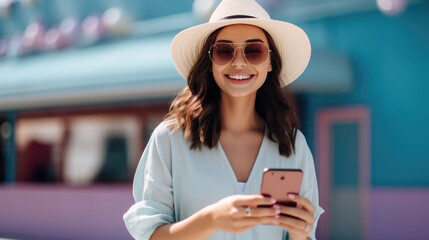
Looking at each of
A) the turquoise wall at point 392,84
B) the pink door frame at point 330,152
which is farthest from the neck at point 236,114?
the pink door frame at point 330,152

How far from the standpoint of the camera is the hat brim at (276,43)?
230 centimetres

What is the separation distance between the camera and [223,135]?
229cm

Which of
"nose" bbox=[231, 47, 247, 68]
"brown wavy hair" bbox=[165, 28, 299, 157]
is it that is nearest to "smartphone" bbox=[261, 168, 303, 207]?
"brown wavy hair" bbox=[165, 28, 299, 157]

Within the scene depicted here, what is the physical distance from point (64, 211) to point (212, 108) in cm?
887

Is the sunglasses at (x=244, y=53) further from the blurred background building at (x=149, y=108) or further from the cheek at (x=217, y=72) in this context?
the blurred background building at (x=149, y=108)

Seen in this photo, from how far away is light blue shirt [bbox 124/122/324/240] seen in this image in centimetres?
208

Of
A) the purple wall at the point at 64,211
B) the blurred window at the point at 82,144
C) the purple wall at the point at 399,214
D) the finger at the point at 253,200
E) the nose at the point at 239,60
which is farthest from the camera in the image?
the blurred window at the point at 82,144

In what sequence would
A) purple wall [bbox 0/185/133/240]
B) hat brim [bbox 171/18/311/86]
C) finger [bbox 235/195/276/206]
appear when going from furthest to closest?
1. purple wall [bbox 0/185/133/240]
2. hat brim [bbox 171/18/311/86]
3. finger [bbox 235/195/276/206]

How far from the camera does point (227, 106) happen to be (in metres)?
2.33

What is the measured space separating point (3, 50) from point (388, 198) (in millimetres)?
8343

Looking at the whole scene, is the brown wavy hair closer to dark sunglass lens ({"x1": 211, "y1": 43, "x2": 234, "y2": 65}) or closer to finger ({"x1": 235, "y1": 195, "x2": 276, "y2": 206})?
dark sunglass lens ({"x1": 211, "y1": 43, "x2": 234, "y2": 65})

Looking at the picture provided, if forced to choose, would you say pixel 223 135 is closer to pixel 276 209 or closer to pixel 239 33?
pixel 239 33

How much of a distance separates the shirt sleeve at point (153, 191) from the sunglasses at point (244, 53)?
33 centimetres

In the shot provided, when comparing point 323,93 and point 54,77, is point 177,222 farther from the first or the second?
point 54,77
